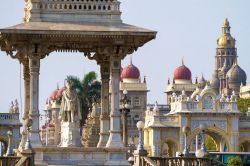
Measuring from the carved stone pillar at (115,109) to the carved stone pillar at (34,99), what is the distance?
7.55 feet

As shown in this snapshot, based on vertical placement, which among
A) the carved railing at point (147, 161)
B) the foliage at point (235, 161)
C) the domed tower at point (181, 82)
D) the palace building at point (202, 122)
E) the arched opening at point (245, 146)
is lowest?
the carved railing at point (147, 161)

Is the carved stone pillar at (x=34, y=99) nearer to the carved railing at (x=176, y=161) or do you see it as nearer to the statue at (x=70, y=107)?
the statue at (x=70, y=107)

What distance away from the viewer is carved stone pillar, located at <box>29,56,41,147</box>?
1641 inches

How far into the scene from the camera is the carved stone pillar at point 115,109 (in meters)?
42.2

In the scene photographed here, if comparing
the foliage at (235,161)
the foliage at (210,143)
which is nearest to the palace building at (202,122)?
the foliage at (210,143)

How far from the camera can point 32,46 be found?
42188mm

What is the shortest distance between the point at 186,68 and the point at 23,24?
131533 mm

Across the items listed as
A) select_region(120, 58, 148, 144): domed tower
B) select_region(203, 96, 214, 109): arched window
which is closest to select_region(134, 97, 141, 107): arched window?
select_region(120, 58, 148, 144): domed tower

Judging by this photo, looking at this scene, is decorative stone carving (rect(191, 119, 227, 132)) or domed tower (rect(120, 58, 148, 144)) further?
domed tower (rect(120, 58, 148, 144))

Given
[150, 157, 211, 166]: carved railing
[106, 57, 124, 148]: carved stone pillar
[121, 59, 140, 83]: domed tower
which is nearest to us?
[150, 157, 211, 166]: carved railing

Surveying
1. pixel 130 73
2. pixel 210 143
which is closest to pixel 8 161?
pixel 210 143

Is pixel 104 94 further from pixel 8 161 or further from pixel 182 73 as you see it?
pixel 182 73

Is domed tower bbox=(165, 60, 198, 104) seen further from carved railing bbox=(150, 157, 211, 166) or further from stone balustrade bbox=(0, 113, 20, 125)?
carved railing bbox=(150, 157, 211, 166)

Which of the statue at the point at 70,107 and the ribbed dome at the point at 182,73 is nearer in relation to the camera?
the statue at the point at 70,107
